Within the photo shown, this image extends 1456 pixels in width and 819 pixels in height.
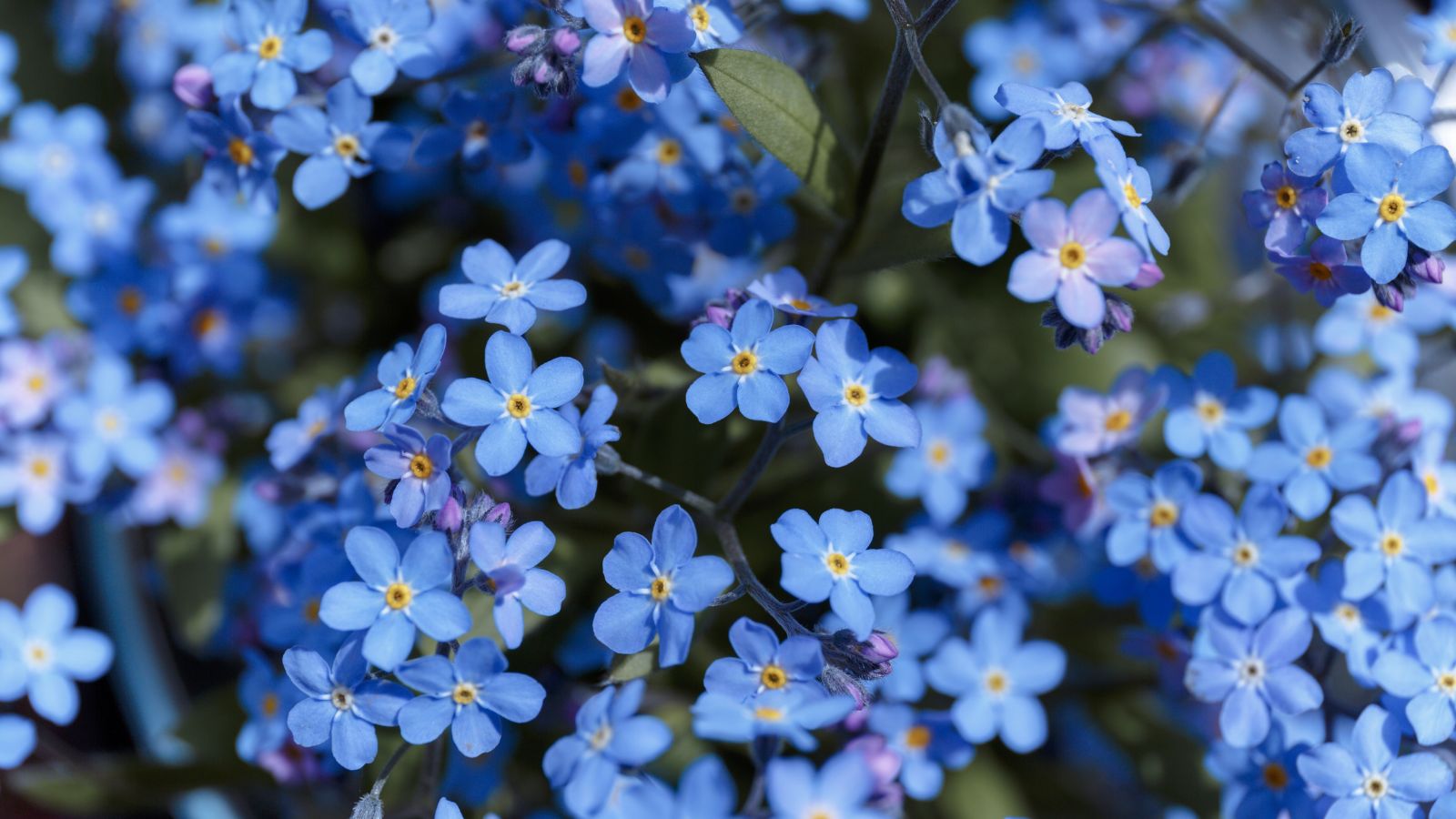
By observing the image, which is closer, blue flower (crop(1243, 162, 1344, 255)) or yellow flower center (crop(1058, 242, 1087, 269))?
yellow flower center (crop(1058, 242, 1087, 269))

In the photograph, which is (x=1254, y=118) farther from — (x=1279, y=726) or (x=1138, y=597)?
(x=1279, y=726)

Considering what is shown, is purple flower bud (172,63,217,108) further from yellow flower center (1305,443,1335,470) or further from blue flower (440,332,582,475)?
yellow flower center (1305,443,1335,470)

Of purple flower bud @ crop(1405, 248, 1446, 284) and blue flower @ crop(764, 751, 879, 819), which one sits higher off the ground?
purple flower bud @ crop(1405, 248, 1446, 284)

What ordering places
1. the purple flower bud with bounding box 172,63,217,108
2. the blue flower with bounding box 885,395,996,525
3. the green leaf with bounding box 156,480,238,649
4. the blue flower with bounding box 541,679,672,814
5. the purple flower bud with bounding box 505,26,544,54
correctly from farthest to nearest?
the green leaf with bounding box 156,480,238,649, the blue flower with bounding box 885,395,996,525, the purple flower bud with bounding box 172,63,217,108, the purple flower bud with bounding box 505,26,544,54, the blue flower with bounding box 541,679,672,814

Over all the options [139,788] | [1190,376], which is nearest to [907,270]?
[1190,376]

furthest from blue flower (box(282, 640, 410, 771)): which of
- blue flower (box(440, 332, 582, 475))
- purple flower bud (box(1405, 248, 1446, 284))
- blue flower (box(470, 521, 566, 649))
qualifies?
purple flower bud (box(1405, 248, 1446, 284))

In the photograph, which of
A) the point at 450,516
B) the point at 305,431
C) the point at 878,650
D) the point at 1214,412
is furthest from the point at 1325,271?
the point at 305,431

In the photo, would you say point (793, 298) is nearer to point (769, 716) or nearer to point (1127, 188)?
point (1127, 188)

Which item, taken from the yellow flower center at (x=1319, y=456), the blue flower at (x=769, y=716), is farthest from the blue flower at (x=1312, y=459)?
the blue flower at (x=769, y=716)
